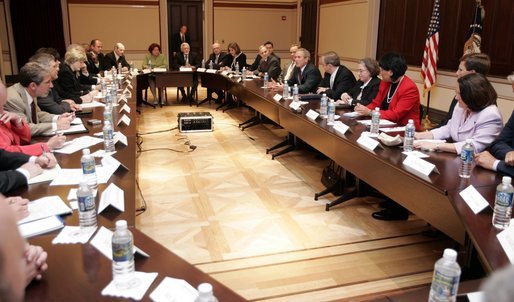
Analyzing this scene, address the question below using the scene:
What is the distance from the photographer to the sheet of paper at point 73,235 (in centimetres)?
165

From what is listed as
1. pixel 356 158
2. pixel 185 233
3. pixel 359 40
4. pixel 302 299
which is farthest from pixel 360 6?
pixel 302 299

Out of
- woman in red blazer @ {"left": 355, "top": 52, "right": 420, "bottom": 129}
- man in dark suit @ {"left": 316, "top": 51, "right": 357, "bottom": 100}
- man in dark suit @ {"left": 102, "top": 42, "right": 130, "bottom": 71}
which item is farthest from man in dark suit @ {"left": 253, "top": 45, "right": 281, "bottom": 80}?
woman in red blazer @ {"left": 355, "top": 52, "right": 420, "bottom": 129}

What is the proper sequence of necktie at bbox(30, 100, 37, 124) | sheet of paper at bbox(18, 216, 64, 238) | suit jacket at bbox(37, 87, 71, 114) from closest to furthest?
sheet of paper at bbox(18, 216, 64, 238)
necktie at bbox(30, 100, 37, 124)
suit jacket at bbox(37, 87, 71, 114)

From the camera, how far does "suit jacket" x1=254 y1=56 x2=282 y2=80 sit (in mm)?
7457

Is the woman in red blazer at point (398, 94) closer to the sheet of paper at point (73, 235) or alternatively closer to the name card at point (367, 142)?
the name card at point (367, 142)

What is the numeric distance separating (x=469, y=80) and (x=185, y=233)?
2.24 metres

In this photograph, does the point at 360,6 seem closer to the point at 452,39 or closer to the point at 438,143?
the point at 452,39

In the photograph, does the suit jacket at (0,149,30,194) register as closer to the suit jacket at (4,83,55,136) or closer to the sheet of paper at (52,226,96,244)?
the sheet of paper at (52,226,96,244)

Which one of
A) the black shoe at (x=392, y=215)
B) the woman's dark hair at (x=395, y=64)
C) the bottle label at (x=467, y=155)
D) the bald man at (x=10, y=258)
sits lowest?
the black shoe at (x=392, y=215)

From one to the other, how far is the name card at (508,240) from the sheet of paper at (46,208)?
1.79m

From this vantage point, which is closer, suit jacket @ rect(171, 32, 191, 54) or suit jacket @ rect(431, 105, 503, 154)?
suit jacket @ rect(431, 105, 503, 154)

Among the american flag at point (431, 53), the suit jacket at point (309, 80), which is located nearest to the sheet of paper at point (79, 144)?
the suit jacket at point (309, 80)

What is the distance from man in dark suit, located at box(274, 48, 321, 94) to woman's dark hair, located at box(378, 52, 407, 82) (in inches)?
69.9

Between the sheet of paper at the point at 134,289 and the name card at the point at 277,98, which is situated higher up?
the name card at the point at 277,98
